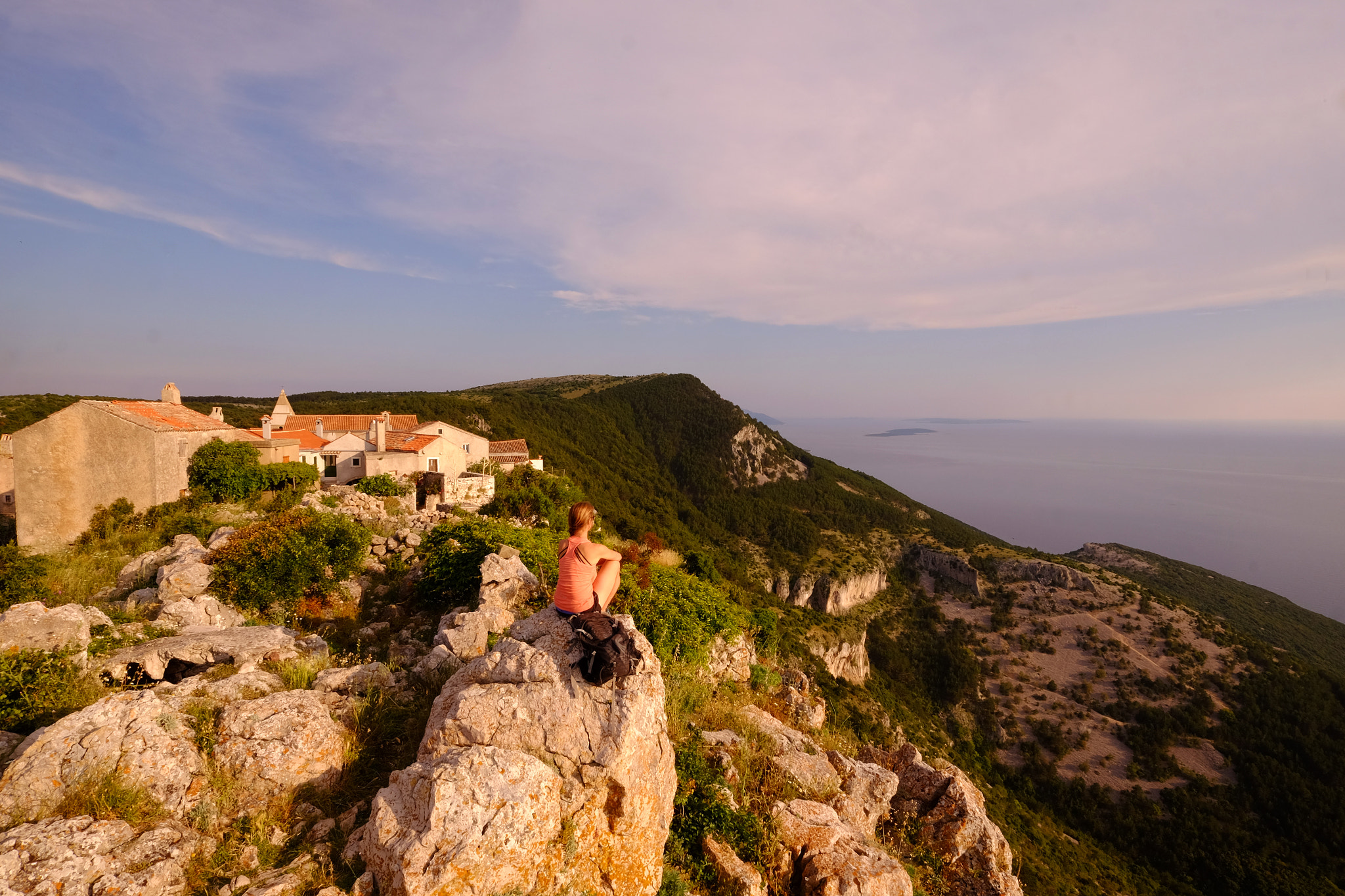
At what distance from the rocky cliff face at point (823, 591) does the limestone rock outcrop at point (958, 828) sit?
68.1 meters

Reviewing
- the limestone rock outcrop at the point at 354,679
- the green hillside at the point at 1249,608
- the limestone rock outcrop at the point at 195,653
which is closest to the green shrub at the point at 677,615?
the limestone rock outcrop at the point at 354,679

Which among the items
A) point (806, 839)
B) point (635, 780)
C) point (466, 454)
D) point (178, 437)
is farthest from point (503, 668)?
point (466, 454)

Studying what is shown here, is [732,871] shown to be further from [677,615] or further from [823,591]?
[823,591]

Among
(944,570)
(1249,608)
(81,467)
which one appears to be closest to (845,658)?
(944,570)

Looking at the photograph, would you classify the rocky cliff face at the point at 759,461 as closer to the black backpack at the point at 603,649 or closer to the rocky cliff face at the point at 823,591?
the rocky cliff face at the point at 823,591

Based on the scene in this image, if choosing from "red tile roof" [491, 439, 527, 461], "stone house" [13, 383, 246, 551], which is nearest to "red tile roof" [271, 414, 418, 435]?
"red tile roof" [491, 439, 527, 461]

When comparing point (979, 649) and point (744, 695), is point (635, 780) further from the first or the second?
point (979, 649)

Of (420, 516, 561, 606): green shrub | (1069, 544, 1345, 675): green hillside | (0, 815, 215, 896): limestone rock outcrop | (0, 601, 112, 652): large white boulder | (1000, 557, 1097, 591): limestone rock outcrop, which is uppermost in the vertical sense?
(0, 601, 112, 652): large white boulder

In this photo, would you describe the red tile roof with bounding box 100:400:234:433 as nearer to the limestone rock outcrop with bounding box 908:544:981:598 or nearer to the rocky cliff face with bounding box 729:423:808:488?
the limestone rock outcrop with bounding box 908:544:981:598

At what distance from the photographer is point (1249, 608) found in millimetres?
82625

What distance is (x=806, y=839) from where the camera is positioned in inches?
218

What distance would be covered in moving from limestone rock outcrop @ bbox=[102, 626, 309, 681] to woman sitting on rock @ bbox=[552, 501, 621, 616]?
405 cm

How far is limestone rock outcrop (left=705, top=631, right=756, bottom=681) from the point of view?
10.4 meters

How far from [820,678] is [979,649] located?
31.4 meters
